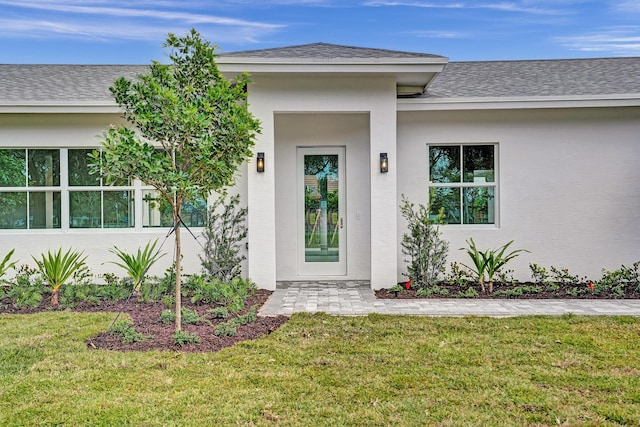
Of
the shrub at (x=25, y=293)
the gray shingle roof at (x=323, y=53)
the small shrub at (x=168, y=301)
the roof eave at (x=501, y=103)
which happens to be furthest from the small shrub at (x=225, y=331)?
the roof eave at (x=501, y=103)

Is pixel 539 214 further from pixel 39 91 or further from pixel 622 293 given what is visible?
pixel 39 91

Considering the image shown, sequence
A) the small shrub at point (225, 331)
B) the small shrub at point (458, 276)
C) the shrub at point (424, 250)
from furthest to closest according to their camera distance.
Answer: the small shrub at point (458, 276) < the shrub at point (424, 250) < the small shrub at point (225, 331)

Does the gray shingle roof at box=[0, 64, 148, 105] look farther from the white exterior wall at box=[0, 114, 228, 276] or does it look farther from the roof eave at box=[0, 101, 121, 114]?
the white exterior wall at box=[0, 114, 228, 276]

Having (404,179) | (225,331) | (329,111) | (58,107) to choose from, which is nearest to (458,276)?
(404,179)

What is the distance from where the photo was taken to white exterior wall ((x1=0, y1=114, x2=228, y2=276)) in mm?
8531

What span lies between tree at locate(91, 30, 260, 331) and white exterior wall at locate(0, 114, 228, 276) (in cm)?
378

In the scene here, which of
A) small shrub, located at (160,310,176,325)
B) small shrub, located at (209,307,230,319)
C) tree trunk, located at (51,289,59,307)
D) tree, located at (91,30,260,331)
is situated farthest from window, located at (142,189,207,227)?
tree, located at (91,30,260,331)

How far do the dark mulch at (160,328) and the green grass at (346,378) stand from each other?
0.71 ft

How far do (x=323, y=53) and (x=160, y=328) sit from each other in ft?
16.9

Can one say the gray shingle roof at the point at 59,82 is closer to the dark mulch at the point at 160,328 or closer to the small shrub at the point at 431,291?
the dark mulch at the point at 160,328

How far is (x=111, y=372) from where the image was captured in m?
3.98

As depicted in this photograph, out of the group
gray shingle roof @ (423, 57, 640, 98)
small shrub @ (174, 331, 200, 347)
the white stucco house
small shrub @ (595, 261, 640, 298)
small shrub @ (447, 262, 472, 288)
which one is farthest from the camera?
gray shingle roof @ (423, 57, 640, 98)

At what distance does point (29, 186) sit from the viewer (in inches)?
339

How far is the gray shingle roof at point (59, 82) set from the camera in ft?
28.4
